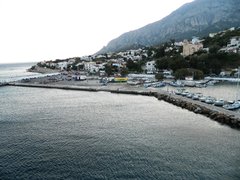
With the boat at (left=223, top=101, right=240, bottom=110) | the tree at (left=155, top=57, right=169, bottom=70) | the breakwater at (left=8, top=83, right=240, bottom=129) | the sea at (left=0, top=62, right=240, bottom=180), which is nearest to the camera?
the sea at (left=0, top=62, right=240, bottom=180)

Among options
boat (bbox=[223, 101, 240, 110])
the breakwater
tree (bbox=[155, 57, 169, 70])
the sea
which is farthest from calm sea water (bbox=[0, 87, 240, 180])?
tree (bbox=[155, 57, 169, 70])

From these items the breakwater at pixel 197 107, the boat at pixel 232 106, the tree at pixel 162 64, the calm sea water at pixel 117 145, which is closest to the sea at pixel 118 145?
the calm sea water at pixel 117 145

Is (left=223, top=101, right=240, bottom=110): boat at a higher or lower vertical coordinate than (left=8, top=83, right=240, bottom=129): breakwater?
higher

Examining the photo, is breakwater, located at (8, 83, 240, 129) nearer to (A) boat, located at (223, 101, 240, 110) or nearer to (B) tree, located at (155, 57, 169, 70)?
(A) boat, located at (223, 101, 240, 110)

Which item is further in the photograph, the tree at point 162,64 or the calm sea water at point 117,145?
the tree at point 162,64

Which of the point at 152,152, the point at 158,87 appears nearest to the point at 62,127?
the point at 152,152

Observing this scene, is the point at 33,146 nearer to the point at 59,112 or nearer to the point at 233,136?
the point at 59,112

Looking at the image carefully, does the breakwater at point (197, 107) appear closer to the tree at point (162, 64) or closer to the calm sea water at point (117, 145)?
the calm sea water at point (117, 145)

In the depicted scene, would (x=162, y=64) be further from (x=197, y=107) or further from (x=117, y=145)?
(x=117, y=145)
